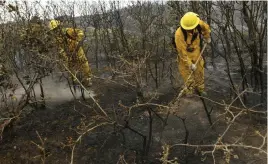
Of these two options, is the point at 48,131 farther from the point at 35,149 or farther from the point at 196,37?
the point at 196,37

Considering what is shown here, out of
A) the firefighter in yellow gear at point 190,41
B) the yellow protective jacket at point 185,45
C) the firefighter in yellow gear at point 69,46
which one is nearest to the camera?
the firefighter in yellow gear at point 69,46

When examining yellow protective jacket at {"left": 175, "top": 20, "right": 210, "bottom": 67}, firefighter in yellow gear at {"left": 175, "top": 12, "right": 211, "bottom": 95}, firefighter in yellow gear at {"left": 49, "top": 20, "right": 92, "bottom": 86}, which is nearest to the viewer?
firefighter in yellow gear at {"left": 49, "top": 20, "right": 92, "bottom": 86}

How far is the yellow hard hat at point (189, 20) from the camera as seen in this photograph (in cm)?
623

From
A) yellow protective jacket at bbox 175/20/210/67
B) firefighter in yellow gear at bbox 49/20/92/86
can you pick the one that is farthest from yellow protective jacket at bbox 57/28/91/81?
yellow protective jacket at bbox 175/20/210/67

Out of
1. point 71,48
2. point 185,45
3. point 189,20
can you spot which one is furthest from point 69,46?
point 189,20

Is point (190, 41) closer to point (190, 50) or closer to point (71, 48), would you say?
point (190, 50)

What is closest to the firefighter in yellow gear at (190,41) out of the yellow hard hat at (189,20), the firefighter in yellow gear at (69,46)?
the yellow hard hat at (189,20)

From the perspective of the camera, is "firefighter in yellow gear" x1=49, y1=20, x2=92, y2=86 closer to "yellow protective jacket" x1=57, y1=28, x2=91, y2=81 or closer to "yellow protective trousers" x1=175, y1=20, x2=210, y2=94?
"yellow protective jacket" x1=57, y1=28, x2=91, y2=81

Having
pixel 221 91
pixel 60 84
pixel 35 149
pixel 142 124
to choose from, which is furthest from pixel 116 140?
pixel 60 84

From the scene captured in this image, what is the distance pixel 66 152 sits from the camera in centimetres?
526

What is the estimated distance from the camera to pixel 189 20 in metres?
6.29

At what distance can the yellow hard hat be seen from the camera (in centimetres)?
623

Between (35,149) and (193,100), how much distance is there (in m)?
2.73

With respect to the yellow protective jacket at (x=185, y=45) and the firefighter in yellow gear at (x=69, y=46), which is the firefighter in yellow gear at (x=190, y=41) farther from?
the firefighter in yellow gear at (x=69, y=46)
